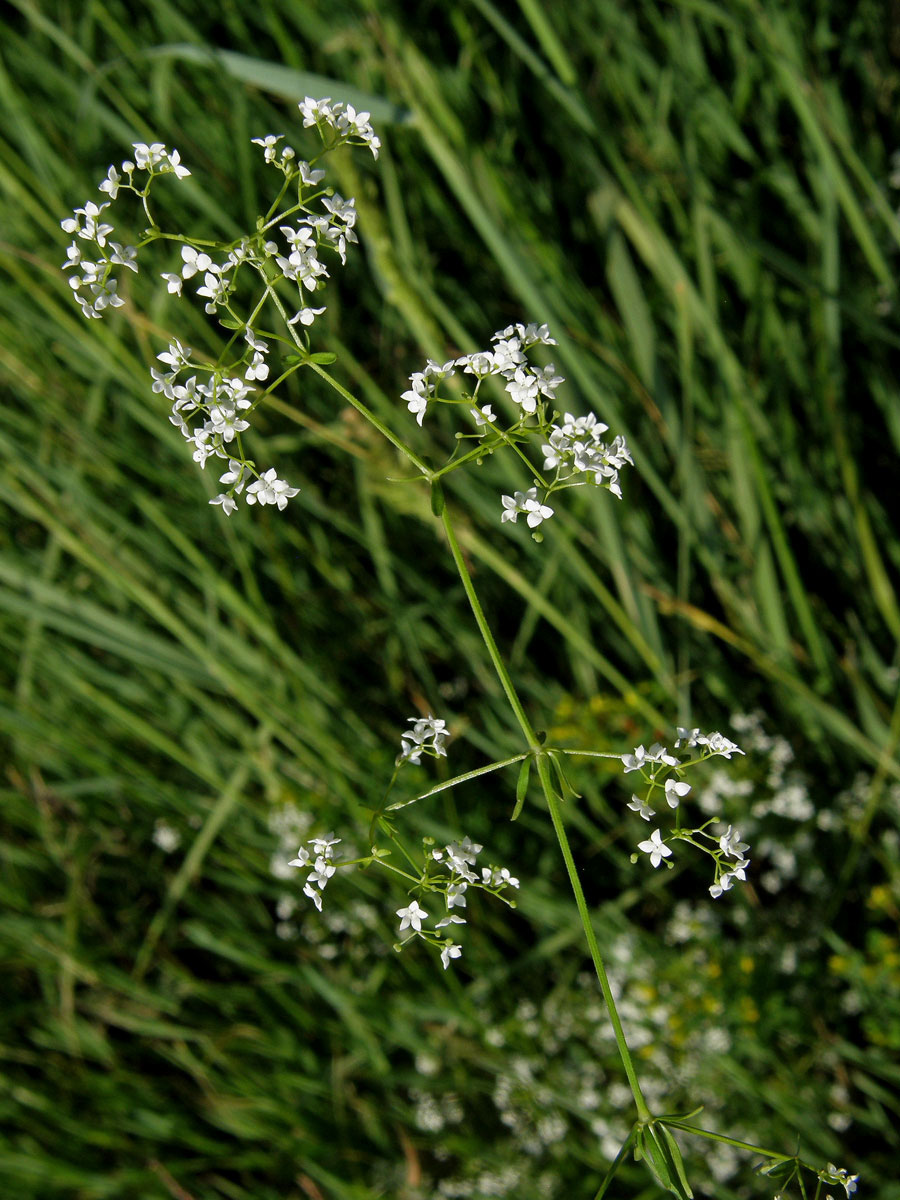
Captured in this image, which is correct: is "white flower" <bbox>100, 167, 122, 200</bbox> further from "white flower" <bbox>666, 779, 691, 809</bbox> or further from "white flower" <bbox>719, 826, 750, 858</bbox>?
"white flower" <bbox>719, 826, 750, 858</bbox>

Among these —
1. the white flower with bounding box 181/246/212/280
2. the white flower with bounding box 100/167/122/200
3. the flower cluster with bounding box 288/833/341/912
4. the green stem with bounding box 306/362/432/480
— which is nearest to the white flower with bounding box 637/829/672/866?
the flower cluster with bounding box 288/833/341/912

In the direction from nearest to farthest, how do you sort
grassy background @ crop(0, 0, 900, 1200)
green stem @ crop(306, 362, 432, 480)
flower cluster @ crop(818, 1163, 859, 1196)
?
green stem @ crop(306, 362, 432, 480) < flower cluster @ crop(818, 1163, 859, 1196) < grassy background @ crop(0, 0, 900, 1200)

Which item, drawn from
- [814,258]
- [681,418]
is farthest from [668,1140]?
[814,258]

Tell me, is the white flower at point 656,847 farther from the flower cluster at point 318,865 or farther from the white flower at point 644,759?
the flower cluster at point 318,865

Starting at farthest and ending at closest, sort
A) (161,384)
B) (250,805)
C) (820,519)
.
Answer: (250,805)
(820,519)
(161,384)

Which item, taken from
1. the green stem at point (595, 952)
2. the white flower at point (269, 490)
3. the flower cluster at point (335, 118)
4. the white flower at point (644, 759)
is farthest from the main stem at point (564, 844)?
the flower cluster at point (335, 118)

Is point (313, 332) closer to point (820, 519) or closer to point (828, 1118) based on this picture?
point (820, 519)

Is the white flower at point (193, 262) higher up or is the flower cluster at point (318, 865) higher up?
the white flower at point (193, 262)

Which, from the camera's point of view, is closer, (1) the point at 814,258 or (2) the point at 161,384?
(2) the point at 161,384
